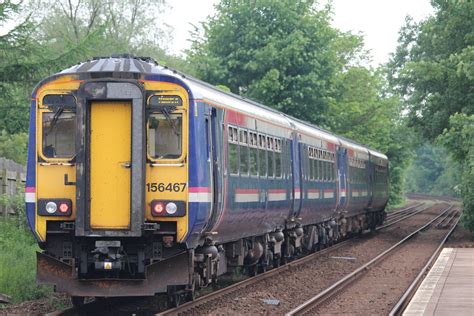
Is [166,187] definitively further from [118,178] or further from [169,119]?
[169,119]

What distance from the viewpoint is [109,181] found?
485 inches

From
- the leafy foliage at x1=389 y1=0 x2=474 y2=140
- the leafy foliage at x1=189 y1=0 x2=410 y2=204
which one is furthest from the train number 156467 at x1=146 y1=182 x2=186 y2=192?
the leafy foliage at x1=189 y1=0 x2=410 y2=204

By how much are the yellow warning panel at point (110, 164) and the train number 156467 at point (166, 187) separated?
0.94 feet

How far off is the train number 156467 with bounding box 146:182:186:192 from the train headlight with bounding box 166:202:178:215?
185mm

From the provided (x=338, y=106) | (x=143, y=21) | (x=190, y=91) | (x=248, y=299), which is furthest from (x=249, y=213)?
(x=143, y=21)

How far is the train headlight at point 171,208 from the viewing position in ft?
40.4

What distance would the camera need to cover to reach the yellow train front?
40.3 ft

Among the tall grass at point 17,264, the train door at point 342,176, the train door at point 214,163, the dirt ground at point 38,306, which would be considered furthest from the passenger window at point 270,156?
the train door at point 342,176

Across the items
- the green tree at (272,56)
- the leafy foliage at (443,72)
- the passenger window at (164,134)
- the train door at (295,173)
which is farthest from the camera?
the green tree at (272,56)

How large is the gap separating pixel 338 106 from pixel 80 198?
33536 millimetres

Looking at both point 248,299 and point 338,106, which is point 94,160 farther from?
point 338,106

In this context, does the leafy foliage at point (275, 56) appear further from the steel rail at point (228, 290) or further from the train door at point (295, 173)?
the train door at point (295, 173)

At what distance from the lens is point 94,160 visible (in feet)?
40.5

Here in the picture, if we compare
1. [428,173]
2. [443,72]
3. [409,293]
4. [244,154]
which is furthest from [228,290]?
[428,173]
